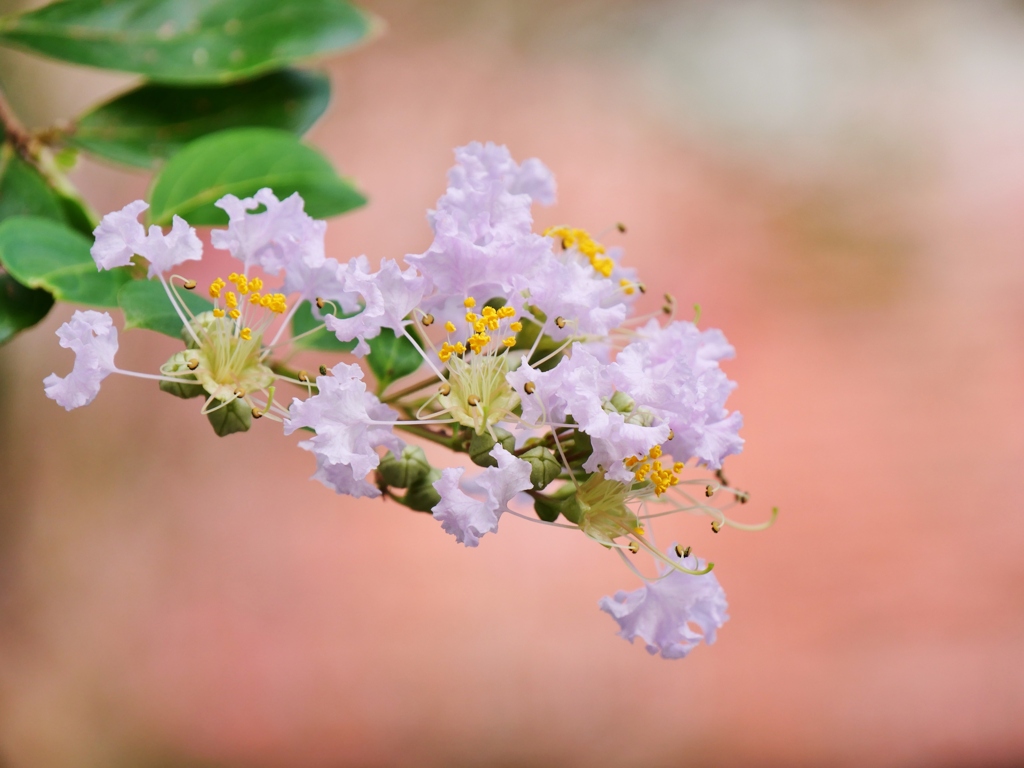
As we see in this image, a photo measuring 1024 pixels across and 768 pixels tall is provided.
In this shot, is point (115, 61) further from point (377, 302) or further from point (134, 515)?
point (134, 515)

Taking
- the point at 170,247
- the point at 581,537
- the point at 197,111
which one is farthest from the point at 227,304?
the point at 581,537

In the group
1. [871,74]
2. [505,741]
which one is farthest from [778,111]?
[505,741]

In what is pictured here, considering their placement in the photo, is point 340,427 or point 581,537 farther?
point 581,537

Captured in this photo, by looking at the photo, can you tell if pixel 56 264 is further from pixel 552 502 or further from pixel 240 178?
pixel 552 502

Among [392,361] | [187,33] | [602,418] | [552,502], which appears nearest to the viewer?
[602,418]

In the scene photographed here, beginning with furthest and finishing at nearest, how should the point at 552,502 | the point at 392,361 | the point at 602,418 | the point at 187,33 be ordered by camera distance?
the point at 187,33, the point at 392,361, the point at 552,502, the point at 602,418
